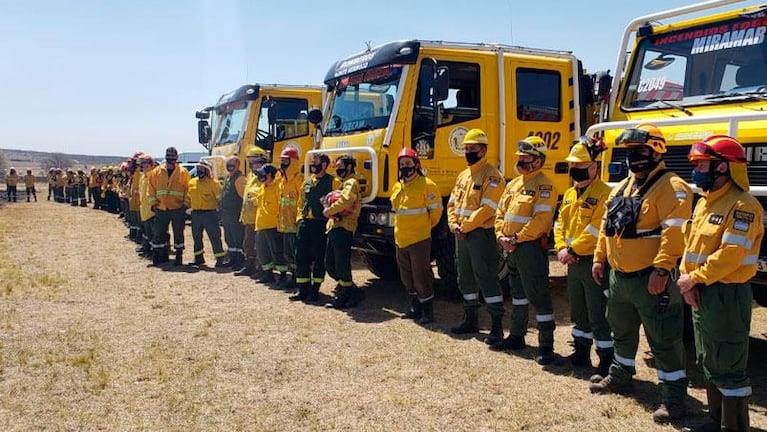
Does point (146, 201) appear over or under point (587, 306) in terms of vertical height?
over

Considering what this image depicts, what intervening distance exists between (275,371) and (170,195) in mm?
5995

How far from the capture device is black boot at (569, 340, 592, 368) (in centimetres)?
497

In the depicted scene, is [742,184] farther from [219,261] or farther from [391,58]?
[219,261]

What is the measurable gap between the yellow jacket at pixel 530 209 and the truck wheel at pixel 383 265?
3.62 meters

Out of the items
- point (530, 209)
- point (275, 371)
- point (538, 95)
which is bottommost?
point (275, 371)

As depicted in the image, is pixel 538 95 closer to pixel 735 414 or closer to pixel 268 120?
pixel 735 414

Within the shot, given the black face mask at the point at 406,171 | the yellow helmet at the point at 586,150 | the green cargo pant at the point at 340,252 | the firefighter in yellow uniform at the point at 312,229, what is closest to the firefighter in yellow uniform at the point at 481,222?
the black face mask at the point at 406,171

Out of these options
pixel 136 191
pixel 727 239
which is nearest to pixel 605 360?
pixel 727 239

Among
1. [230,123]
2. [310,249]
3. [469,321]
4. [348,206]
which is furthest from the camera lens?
[230,123]

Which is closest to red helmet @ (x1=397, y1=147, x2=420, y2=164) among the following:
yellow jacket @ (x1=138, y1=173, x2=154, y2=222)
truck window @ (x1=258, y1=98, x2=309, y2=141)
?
truck window @ (x1=258, y1=98, x2=309, y2=141)

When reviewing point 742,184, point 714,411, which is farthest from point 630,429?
point 742,184

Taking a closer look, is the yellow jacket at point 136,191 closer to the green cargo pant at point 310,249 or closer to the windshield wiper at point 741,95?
the green cargo pant at point 310,249

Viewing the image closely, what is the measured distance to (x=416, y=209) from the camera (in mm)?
6336

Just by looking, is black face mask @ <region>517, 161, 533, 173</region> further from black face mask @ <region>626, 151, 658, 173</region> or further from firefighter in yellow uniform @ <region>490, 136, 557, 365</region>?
black face mask @ <region>626, 151, 658, 173</region>
